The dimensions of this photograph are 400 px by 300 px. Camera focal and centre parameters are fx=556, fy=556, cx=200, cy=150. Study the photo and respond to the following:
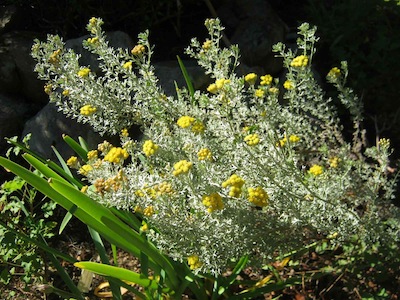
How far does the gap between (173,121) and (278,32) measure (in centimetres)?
171

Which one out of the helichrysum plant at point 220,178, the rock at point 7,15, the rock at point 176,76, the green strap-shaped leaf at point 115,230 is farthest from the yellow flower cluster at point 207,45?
the rock at point 7,15

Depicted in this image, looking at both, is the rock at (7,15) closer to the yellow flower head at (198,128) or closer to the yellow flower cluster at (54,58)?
the yellow flower cluster at (54,58)

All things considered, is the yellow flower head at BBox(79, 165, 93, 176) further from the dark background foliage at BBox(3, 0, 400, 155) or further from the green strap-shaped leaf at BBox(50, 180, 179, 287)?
the dark background foliage at BBox(3, 0, 400, 155)

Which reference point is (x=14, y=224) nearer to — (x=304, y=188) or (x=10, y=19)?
(x=304, y=188)

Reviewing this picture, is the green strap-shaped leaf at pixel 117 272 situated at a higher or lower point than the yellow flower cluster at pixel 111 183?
lower

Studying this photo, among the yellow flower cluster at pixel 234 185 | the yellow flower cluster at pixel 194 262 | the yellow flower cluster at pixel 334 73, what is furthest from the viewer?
the yellow flower cluster at pixel 334 73

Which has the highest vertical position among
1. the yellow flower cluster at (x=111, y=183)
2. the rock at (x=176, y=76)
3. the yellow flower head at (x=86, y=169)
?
the rock at (x=176, y=76)

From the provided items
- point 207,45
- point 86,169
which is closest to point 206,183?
point 86,169

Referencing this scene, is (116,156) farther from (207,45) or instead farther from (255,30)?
(255,30)

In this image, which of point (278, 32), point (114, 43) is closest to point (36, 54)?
point (114, 43)

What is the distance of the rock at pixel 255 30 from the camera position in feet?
12.1

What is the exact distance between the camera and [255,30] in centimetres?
377

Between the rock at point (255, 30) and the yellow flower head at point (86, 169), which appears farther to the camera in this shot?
the rock at point (255, 30)

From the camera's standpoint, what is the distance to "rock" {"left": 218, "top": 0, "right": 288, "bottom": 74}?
3.70m
